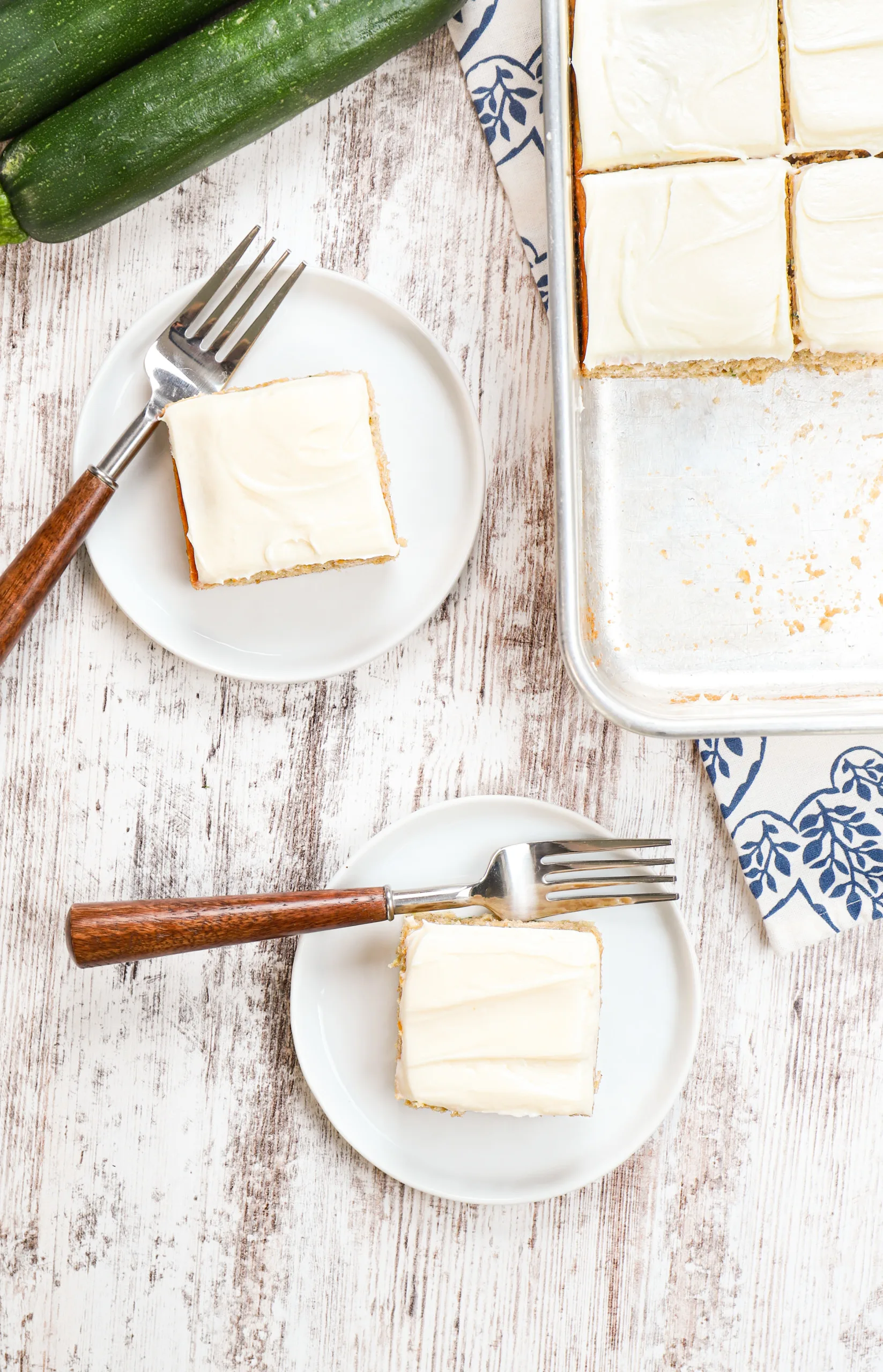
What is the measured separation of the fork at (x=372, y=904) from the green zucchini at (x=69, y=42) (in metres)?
1.37

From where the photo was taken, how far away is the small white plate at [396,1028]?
1.73m

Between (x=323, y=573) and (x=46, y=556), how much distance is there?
468mm

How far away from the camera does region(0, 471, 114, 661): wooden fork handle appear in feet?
5.43

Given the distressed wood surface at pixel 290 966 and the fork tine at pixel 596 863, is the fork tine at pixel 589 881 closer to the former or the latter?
the fork tine at pixel 596 863

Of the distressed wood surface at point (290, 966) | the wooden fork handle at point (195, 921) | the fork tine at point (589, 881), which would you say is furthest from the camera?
the distressed wood surface at point (290, 966)

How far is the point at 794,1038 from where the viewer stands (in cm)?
180

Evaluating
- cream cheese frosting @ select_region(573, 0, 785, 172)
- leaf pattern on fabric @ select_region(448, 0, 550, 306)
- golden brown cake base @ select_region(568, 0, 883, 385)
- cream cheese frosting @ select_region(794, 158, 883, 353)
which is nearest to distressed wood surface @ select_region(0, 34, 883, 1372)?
leaf pattern on fabric @ select_region(448, 0, 550, 306)

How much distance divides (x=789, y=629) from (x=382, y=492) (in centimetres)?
80

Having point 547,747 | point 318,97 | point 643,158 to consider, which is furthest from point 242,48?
point 547,747

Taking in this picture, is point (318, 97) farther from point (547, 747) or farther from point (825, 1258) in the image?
point (825, 1258)

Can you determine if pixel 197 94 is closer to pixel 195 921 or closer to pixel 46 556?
pixel 46 556

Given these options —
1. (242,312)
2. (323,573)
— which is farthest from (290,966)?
(242,312)

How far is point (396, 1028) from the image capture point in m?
1.75

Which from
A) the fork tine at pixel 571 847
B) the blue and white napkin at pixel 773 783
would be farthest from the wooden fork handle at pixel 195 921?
the blue and white napkin at pixel 773 783
